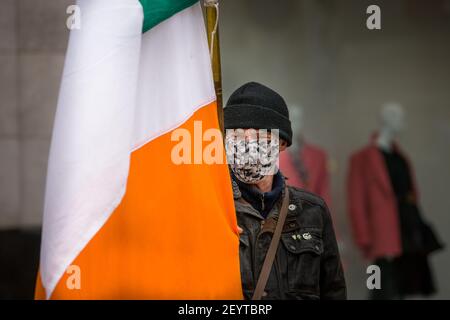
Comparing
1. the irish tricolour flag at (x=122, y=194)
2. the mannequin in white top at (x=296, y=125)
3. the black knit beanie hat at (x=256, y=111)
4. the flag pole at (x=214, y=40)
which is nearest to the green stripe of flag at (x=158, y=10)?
the irish tricolour flag at (x=122, y=194)

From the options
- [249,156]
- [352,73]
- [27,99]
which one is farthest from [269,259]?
[352,73]

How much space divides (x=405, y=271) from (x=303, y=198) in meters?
4.14

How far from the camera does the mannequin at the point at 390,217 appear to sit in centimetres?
777

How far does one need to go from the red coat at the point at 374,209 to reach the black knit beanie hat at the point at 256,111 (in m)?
3.93

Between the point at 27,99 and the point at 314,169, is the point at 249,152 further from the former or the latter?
the point at 314,169

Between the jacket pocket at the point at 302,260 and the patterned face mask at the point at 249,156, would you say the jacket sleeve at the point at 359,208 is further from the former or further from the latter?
the patterned face mask at the point at 249,156

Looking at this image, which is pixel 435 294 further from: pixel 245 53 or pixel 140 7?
pixel 140 7

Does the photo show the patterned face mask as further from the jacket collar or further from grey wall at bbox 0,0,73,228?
grey wall at bbox 0,0,73,228

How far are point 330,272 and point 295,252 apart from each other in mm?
235

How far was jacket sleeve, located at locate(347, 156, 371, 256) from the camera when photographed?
307 inches

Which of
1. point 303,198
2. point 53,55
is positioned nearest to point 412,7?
point 53,55

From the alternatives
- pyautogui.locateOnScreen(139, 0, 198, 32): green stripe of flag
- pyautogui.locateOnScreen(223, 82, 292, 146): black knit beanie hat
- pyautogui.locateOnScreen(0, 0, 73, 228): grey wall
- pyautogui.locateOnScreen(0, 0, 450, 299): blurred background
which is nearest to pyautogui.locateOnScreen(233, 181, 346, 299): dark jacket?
pyautogui.locateOnScreen(223, 82, 292, 146): black knit beanie hat

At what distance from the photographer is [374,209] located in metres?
7.78

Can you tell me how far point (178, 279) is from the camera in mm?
3621
